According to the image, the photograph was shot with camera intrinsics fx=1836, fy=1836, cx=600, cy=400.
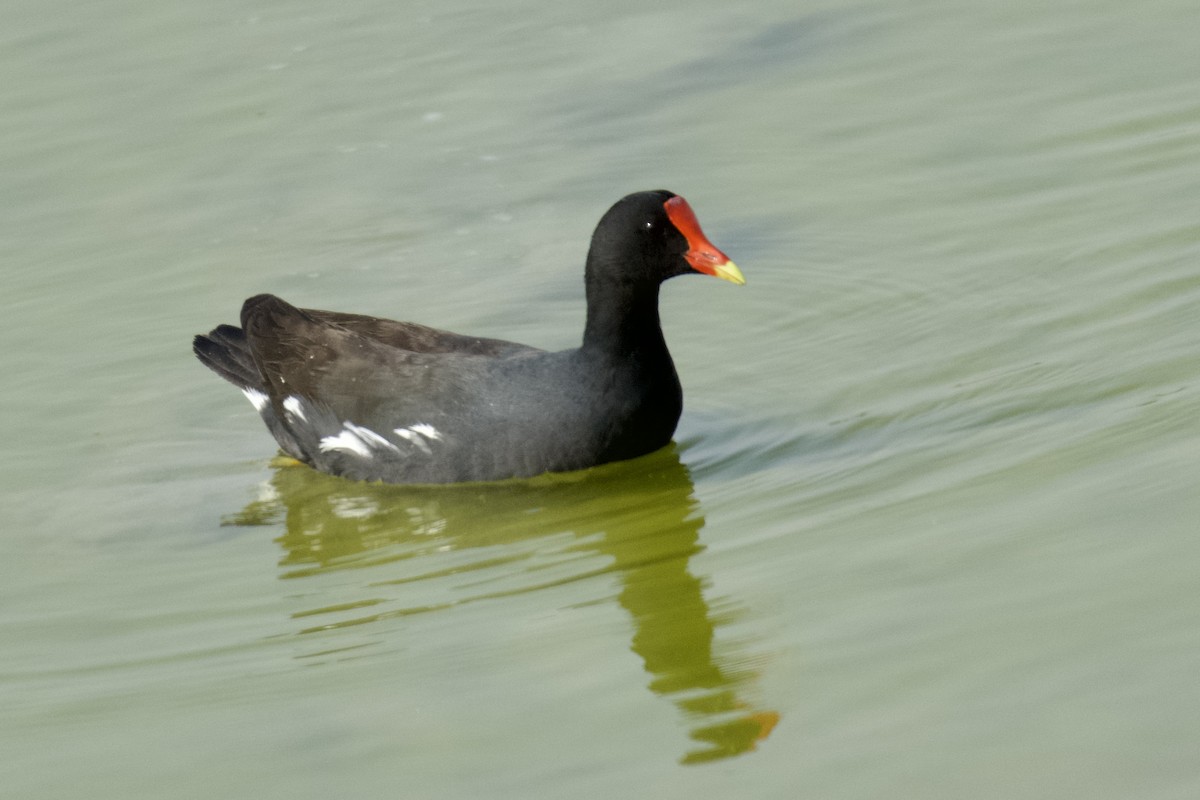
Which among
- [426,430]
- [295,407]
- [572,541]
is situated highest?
[295,407]

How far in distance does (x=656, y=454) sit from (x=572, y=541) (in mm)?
809

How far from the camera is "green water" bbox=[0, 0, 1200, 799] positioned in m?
4.21

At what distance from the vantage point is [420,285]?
7910 millimetres

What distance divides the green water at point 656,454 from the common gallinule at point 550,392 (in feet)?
0.40

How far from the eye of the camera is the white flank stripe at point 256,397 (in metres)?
6.75

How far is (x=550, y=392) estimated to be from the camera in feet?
19.7

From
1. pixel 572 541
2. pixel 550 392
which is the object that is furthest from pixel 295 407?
pixel 572 541

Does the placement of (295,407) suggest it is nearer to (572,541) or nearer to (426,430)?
(426,430)

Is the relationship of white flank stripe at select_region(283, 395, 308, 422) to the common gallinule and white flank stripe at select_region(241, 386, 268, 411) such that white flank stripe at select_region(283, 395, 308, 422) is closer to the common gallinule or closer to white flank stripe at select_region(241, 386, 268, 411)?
the common gallinule

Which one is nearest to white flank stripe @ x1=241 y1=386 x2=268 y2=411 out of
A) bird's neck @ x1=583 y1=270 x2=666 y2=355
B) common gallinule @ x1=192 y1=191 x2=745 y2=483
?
common gallinule @ x1=192 y1=191 x2=745 y2=483

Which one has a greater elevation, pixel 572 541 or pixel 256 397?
pixel 256 397

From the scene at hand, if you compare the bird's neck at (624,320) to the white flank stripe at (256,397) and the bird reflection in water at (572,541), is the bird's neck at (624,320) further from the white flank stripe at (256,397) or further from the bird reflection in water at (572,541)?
the white flank stripe at (256,397)

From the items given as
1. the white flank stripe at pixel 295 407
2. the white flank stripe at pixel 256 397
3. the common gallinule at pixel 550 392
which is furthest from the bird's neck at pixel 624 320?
the white flank stripe at pixel 256 397

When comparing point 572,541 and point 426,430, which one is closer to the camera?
point 572,541
